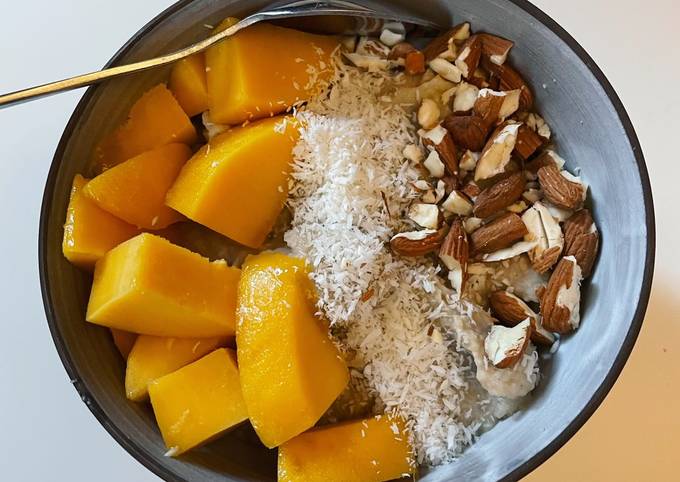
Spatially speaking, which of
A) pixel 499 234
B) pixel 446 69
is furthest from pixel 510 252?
pixel 446 69

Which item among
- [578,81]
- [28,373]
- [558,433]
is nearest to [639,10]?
[578,81]

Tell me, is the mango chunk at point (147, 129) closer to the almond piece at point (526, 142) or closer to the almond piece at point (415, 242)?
the almond piece at point (415, 242)

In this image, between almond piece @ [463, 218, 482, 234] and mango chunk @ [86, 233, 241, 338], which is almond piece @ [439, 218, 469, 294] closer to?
almond piece @ [463, 218, 482, 234]

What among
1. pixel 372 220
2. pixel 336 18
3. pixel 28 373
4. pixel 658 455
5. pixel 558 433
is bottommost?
pixel 658 455

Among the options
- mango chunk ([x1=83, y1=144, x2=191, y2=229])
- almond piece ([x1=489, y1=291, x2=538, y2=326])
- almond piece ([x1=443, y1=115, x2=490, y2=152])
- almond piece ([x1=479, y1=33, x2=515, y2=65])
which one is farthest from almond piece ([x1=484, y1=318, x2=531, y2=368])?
mango chunk ([x1=83, y1=144, x2=191, y2=229])

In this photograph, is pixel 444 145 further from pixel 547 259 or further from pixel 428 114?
pixel 547 259

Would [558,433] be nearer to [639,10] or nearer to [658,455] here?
[658,455]
